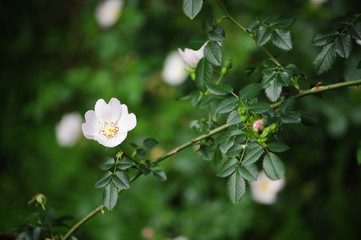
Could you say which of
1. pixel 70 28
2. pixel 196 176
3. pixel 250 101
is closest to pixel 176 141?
pixel 196 176

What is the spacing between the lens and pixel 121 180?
0.76 meters

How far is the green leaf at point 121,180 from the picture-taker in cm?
75

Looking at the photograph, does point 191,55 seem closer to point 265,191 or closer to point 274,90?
point 274,90

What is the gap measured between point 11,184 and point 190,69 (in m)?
2.11

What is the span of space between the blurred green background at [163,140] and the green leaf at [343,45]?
2.57 feet

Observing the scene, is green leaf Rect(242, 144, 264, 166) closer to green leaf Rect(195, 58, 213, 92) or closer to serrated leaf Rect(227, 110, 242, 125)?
serrated leaf Rect(227, 110, 242, 125)

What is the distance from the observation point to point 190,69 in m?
0.99

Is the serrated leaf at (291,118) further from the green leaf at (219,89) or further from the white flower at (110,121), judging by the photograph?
the white flower at (110,121)

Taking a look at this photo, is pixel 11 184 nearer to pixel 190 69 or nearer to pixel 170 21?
pixel 170 21

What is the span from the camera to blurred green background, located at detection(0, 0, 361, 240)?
1.94 meters

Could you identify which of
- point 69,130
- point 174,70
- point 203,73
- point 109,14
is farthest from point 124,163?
point 109,14

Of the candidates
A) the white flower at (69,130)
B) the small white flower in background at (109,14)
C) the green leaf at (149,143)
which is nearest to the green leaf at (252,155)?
the green leaf at (149,143)

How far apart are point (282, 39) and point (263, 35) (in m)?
0.04

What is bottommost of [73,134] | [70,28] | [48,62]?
[73,134]
